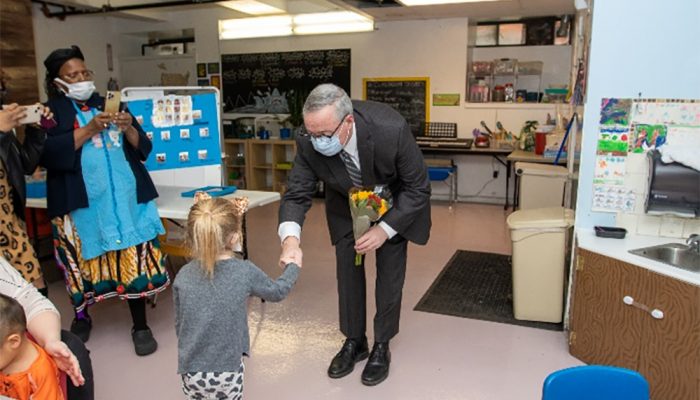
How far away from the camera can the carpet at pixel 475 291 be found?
11.3ft

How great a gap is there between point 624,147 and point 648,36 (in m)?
0.56

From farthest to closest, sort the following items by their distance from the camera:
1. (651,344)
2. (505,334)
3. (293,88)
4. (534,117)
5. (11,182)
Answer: (293,88)
(534,117)
(505,334)
(11,182)
(651,344)

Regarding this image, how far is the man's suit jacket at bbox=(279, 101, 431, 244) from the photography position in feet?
7.78

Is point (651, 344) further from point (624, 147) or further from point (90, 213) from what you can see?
point (90, 213)

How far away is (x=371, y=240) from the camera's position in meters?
2.38

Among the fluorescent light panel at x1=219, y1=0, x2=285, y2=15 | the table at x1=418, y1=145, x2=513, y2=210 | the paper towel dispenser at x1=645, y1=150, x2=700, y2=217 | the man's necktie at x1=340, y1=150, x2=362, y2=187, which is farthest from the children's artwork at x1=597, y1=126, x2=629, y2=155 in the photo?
the fluorescent light panel at x1=219, y1=0, x2=285, y2=15

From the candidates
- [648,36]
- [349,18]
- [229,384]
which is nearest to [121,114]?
[229,384]

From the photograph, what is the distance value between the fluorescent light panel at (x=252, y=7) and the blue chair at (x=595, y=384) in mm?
5916

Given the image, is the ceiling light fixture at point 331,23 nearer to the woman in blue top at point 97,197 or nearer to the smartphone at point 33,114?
Answer: the woman in blue top at point 97,197

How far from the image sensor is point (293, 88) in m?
7.58

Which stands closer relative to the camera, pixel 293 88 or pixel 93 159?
pixel 93 159

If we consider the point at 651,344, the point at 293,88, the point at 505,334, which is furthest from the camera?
the point at 293,88

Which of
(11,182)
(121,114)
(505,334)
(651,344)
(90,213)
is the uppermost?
(121,114)

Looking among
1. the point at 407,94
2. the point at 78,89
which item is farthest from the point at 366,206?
the point at 407,94
